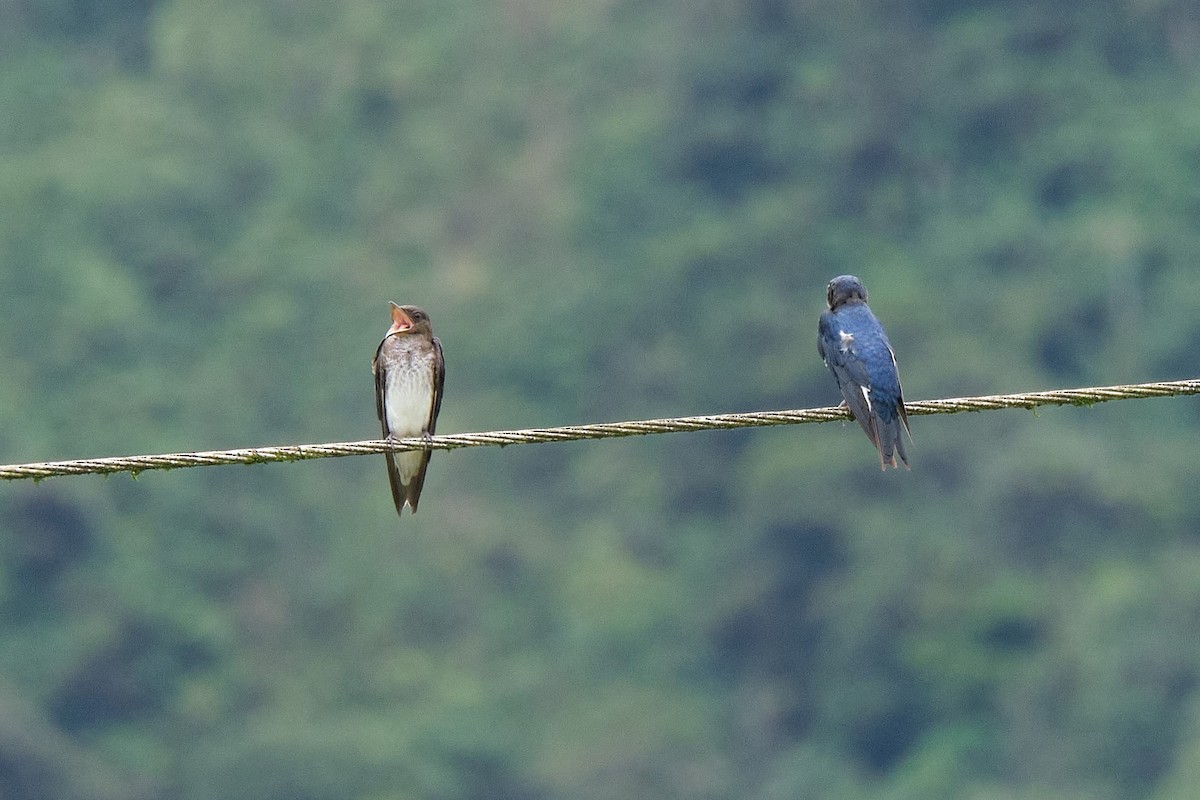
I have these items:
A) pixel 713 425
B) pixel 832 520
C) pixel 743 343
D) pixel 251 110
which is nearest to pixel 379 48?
pixel 251 110

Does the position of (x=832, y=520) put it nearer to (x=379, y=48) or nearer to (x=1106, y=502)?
(x=1106, y=502)

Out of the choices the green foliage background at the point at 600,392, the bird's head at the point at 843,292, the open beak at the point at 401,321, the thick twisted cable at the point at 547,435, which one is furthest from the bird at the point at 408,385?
the green foliage background at the point at 600,392

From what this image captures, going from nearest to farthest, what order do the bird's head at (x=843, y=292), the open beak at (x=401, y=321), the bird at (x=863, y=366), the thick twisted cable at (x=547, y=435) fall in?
1. the thick twisted cable at (x=547, y=435)
2. the bird at (x=863, y=366)
3. the bird's head at (x=843, y=292)
4. the open beak at (x=401, y=321)

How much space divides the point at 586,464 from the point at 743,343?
385 centimetres

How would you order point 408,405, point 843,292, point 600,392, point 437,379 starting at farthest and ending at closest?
point 600,392 < point 437,379 < point 408,405 < point 843,292

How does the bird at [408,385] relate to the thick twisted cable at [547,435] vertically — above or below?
above

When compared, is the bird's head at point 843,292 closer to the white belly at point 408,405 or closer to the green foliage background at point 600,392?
the white belly at point 408,405

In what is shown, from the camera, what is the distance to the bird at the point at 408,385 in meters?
15.6

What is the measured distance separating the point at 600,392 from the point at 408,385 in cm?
5229

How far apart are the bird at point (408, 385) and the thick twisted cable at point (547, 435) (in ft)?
12.9

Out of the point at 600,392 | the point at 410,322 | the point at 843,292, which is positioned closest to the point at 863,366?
the point at 843,292

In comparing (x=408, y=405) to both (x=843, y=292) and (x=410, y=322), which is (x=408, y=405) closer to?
(x=410, y=322)

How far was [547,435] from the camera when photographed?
36.3ft

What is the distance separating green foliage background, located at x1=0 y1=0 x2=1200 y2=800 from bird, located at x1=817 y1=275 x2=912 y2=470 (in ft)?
118
